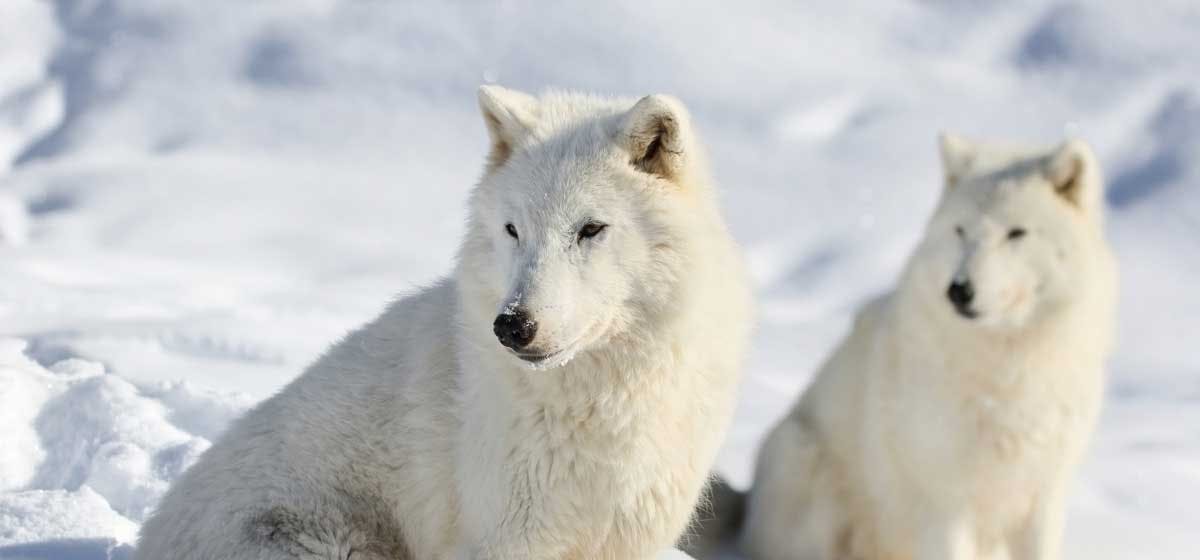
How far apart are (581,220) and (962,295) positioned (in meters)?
2.76

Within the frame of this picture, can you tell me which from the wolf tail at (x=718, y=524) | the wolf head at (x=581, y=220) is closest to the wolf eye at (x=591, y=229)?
the wolf head at (x=581, y=220)

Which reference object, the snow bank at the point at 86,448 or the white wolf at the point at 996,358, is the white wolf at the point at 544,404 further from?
the white wolf at the point at 996,358

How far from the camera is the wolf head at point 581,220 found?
11.0 feet

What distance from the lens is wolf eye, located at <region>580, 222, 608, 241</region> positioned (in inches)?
137

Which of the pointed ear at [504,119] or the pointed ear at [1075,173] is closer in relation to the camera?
the pointed ear at [504,119]

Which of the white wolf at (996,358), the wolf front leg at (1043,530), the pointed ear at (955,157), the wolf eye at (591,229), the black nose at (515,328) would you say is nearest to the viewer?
the black nose at (515,328)

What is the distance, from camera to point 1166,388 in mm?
14805

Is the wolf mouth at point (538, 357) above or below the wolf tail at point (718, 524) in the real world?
below

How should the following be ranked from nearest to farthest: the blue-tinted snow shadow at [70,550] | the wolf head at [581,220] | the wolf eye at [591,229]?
1. the wolf head at [581,220]
2. the wolf eye at [591,229]
3. the blue-tinted snow shadow at [70,550]

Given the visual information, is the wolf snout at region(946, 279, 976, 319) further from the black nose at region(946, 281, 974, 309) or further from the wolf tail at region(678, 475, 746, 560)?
the wolf tail at region(678, 475, 746, 560)

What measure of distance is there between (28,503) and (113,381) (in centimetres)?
181

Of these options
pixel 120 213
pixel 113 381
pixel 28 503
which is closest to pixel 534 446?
pixel 28 503

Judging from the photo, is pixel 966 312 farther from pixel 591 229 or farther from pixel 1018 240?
pixel 591 229

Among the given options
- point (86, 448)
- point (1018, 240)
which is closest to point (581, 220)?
point (1018, 240)
